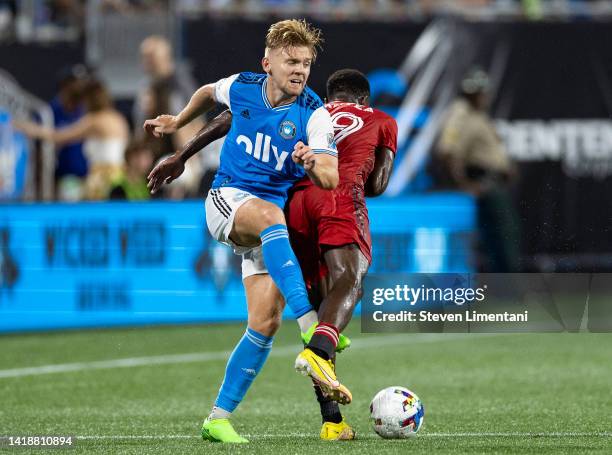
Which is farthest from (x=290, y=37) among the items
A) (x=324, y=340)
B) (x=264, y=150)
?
(x=324, y=340)

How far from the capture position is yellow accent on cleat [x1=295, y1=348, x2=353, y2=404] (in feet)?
22.3

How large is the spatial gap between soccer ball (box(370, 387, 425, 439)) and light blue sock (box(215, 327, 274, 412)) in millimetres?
685

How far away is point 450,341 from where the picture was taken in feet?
46.8

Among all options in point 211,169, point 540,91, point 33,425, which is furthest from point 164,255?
point 33,425

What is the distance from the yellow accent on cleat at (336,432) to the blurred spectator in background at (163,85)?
796cm

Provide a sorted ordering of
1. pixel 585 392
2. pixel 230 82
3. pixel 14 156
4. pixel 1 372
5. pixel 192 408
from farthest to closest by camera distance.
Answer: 1. pixel 14 156
2. pixel 1 372
3. pixel 585 392
4. pixel 192 408
5. pixel 230 82

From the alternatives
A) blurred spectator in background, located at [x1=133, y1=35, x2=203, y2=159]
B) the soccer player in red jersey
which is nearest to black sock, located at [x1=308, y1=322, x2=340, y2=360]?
the soccer player in red jersey

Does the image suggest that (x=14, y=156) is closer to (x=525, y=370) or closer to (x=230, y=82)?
(x=525, y=370)

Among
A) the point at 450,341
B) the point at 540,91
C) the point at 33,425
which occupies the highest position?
the point at 540,91

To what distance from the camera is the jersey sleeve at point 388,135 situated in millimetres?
8016

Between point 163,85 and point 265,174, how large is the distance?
8408mm

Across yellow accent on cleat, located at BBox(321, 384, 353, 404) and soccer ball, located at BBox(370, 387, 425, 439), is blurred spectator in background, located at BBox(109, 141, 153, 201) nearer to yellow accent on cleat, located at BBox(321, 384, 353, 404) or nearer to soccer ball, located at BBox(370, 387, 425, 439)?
soccer ball, located at BBox(370, 387, 425, 439)

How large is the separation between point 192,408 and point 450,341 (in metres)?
5.18

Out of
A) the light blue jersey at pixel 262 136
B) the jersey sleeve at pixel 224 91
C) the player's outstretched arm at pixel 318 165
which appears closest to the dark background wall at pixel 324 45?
the jersey sleeve at pixel 224 91
